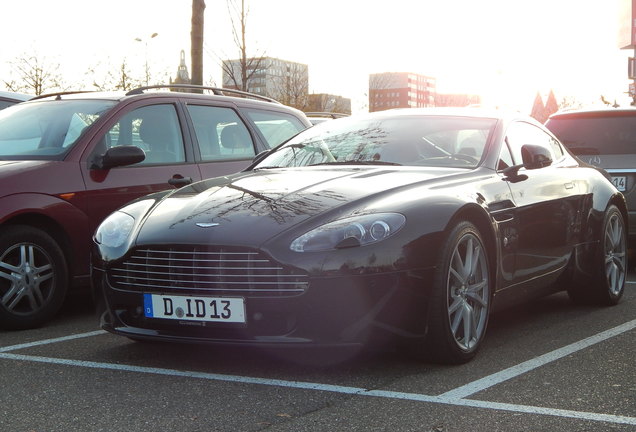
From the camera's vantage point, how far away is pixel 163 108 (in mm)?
7371

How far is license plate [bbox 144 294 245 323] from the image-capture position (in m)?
4.36

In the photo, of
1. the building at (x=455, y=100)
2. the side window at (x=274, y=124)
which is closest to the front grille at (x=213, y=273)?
the side window at (x=274, y=124)

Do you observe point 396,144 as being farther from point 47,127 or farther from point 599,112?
point 599,112

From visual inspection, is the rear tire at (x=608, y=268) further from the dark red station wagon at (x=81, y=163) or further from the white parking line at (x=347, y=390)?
the dark red station wagon at (x=81, y=163)

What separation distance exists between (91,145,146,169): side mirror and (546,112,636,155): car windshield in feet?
14.8

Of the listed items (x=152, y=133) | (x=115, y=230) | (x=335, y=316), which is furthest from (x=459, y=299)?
(x=152, y=133)

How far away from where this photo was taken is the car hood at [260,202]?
4515mm

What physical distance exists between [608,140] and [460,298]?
15.8 ft

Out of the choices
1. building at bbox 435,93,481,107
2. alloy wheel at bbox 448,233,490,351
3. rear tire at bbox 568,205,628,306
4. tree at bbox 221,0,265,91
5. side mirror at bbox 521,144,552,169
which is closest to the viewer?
alloy wheel at bbox 448,233,490,351

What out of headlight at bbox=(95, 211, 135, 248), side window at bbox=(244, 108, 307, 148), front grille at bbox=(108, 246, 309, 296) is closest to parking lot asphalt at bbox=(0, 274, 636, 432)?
front grille at bbox=(108, 246, 309, 296)

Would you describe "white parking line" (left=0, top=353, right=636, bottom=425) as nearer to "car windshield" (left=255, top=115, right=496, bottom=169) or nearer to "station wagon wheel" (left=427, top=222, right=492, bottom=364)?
"station wagon wheel" (left=427, top=222, right=492, bottom=364)

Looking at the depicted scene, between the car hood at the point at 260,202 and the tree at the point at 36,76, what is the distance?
1442 inches

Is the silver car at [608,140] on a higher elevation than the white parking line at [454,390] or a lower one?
higher

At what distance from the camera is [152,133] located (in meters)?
7.23
